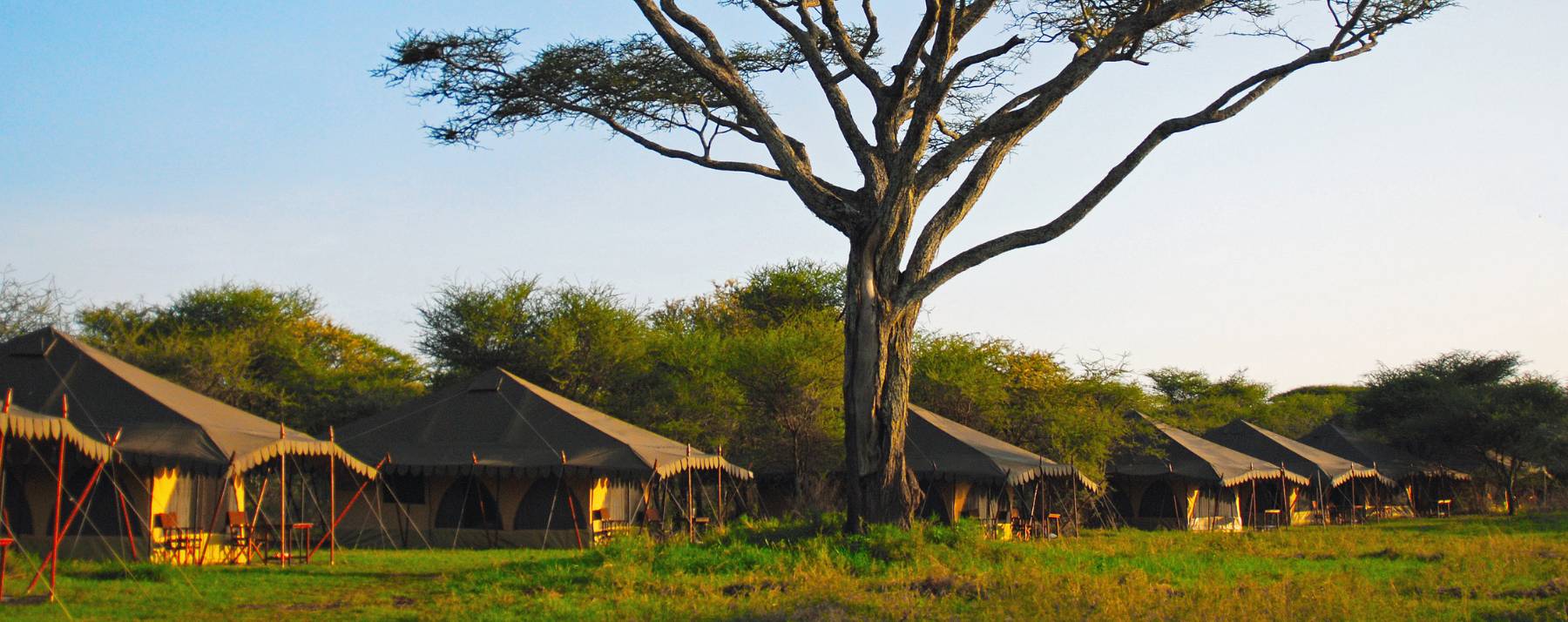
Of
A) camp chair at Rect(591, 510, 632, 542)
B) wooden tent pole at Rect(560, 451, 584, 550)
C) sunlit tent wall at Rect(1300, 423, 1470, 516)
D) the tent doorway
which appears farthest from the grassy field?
sunlit tent wall at Rect(1300, 423, 1470, 516)

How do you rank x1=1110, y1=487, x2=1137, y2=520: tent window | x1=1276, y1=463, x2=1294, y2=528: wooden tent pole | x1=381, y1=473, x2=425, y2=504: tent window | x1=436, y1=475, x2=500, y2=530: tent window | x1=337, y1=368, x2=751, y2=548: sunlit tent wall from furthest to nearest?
x1=1276, y1=463, x2=1294, y2=528: wooden tent pole < x1=1110, y1=487, x2=1137, y2=520: tent window < x1=381, y1=473, x2=425, y2=504: tent window < x1=436, y1=475, x2=500, y2=530: tent window < x1=337, y1=368, x2=751, y2=548: sunlit tent wall

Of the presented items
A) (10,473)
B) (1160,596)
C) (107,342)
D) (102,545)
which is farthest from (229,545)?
(107,342)

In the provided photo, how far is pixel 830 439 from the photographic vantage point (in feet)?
89.4

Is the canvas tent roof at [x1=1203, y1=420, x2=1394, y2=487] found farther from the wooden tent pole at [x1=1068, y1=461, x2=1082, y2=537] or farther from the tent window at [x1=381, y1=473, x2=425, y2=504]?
the tent window at [x1=381, y1=473, x2=425, y2=504]

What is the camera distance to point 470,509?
21.6 metres

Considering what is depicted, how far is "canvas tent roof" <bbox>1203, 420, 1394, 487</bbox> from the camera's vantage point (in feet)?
111

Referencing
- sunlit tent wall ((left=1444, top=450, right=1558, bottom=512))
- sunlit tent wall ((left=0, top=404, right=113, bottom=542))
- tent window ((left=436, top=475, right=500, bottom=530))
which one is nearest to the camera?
sunlit tent wall ((left=0, top=404, right=113, bottom=542))

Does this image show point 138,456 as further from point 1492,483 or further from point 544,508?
point 1492,483

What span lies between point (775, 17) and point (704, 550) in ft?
21.0

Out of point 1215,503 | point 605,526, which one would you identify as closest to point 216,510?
point 605,526

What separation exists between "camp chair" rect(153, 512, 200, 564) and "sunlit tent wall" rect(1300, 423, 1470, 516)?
32020mm

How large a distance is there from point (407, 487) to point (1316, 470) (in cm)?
2326

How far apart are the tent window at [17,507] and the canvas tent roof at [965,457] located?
1392 cm

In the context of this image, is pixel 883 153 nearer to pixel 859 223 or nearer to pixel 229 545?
pixel 859 223
